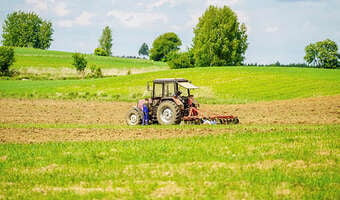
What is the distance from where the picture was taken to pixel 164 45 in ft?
461

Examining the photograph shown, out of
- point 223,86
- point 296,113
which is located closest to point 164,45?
point 223,86

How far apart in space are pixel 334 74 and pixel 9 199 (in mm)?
49925

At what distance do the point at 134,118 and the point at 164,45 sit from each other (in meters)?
118

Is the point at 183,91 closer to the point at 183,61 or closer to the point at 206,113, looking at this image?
the point at 206,113

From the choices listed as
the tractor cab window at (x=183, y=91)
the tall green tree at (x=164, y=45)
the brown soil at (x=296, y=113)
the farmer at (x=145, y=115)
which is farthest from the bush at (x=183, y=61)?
the farmer at (x=145, y=115)

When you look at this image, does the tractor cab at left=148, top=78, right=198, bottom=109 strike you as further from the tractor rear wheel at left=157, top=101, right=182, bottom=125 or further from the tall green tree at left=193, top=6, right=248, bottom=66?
the tall green tree at left=193, top=6, right=248, bottom=66

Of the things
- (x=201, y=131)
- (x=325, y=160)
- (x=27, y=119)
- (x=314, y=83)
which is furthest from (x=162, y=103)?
(x=314, y=83)

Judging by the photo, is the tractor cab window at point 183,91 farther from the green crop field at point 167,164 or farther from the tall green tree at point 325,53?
the tall green tree at point 325,53

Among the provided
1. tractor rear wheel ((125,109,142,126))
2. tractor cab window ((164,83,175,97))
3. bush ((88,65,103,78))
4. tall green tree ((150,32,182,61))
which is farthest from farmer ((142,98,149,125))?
tall green tree ((150,32,182,61))

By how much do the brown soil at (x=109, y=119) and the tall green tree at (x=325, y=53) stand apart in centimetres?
7237

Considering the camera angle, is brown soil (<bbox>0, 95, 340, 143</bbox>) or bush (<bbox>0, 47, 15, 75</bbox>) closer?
brown soil (<bbox>0, 95, 340, 143</bbox>)

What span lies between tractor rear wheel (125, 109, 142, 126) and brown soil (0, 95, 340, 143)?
1.58 metres

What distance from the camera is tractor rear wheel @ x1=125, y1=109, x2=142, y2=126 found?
77.6ft

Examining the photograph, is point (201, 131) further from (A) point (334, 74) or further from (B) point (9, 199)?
(A) point (334, 74)
